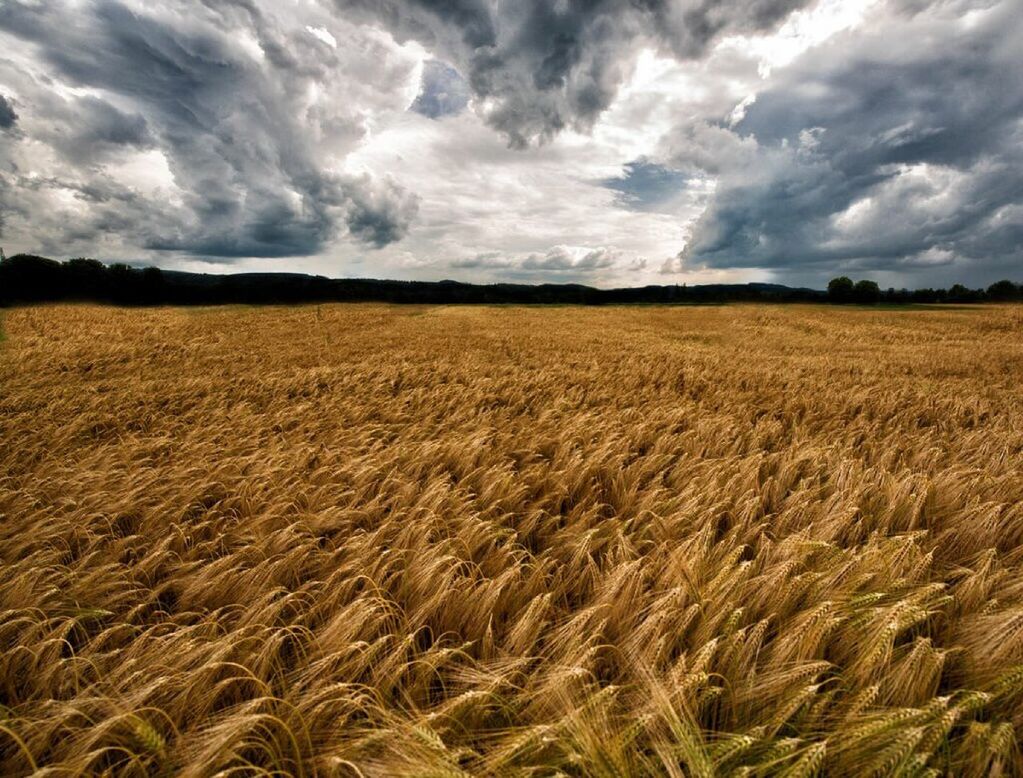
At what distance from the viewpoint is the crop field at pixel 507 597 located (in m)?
1.26

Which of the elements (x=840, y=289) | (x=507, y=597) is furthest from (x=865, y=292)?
(x=507, y=597)

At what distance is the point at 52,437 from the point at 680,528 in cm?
609

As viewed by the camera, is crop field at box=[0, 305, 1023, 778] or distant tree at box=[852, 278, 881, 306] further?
distant tree at box=[852, 278, 881, 306]

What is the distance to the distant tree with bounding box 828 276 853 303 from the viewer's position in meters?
69.6

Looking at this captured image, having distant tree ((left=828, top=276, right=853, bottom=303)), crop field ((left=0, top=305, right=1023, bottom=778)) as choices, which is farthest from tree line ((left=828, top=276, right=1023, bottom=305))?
crop field ((left=0, top=305, right=1023, bottom=778))

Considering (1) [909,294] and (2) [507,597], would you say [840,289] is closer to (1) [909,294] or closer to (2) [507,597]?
(1) [909,294]

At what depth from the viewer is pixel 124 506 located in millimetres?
2746

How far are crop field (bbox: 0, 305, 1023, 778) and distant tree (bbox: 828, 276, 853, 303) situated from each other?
81.2 m

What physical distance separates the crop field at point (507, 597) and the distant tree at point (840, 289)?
3199 inches

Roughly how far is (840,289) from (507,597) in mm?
91580

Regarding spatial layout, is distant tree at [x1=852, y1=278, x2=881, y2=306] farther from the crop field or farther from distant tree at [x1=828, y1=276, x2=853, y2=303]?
the crop field

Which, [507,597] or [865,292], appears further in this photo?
[865,292]

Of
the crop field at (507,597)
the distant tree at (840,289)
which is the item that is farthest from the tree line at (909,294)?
the crop field at (507,597)

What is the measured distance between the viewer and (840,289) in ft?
238
